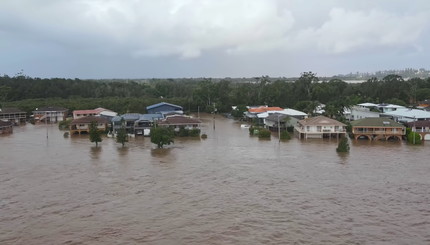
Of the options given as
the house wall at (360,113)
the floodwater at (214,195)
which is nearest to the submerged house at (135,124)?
the floodwater at (214,195)

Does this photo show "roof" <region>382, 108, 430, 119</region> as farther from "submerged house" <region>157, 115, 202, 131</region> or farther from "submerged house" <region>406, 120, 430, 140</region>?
"submerged house" <region>157, 115, 202, 131</region>

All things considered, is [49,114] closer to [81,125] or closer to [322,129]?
[81,125]

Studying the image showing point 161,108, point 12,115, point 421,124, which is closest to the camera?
point 421,124

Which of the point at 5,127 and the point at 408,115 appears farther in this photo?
the point at 5,127

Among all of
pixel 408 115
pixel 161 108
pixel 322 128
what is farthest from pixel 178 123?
pixel 408 115

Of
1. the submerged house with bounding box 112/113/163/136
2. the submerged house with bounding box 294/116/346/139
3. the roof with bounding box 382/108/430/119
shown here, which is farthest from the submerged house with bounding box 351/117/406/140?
the submerged house with bounding box 112/113/163/136
